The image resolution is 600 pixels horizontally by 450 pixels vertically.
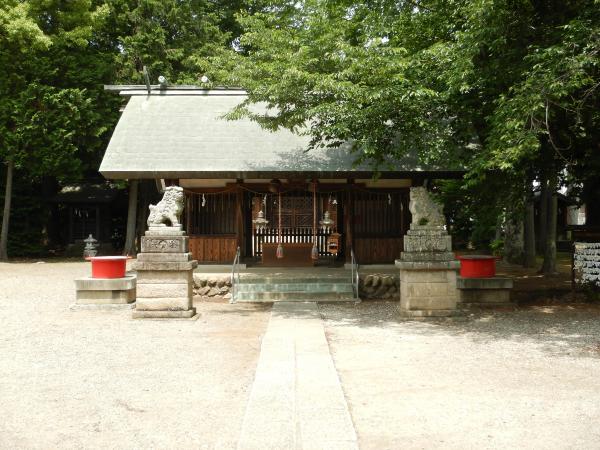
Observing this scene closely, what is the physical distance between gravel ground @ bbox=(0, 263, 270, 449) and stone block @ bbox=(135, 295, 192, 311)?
1.21ft

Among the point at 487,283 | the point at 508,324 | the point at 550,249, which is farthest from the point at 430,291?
the point at 550,249

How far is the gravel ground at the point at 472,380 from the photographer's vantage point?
4148 millimetres

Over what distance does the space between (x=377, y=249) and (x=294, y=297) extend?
3.65 meters

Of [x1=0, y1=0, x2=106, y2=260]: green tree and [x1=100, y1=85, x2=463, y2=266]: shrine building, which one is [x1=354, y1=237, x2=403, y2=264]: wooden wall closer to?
[x1=100, y1=85, x2=463, y2=266]: shrine building

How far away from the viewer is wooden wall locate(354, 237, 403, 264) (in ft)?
47.1

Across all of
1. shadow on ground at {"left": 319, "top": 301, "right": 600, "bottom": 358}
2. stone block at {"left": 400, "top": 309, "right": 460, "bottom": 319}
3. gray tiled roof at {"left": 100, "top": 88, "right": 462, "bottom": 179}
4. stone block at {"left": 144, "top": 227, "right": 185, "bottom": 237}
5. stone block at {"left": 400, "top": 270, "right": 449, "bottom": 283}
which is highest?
gray tiled roof at {"left": 100, "top": 88, "right": 462, "bottom": 179}

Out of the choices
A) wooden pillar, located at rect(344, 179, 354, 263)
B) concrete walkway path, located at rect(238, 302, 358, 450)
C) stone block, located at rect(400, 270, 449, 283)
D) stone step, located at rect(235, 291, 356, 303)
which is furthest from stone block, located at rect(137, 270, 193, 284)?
wooden pillar, located at rect(344, 179, 354, 263)

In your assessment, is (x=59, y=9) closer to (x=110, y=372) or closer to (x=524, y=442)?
(x=110, y=372)

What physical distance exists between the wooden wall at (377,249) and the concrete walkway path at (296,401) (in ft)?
22.8

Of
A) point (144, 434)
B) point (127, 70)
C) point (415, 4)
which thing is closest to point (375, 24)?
point (415, 4)

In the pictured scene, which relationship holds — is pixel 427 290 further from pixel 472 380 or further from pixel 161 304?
pixel 161 304

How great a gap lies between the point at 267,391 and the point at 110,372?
86.4 inches

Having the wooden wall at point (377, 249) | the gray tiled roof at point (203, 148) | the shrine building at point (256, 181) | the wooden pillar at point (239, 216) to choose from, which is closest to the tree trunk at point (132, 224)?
the gray tiled roof at point (203, 148)

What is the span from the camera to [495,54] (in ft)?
31.1
